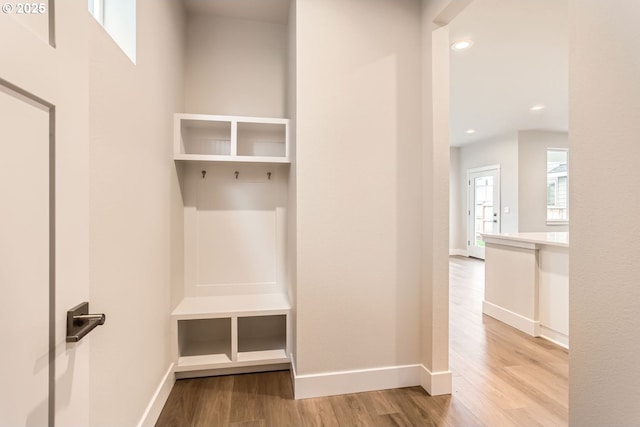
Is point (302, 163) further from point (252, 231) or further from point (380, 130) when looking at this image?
point (252, 231)

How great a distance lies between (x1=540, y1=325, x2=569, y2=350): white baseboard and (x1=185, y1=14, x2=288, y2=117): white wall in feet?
10.3

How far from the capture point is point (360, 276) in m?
2.01

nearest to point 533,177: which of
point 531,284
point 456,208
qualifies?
point 456,208

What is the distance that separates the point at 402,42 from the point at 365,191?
3.47 ft

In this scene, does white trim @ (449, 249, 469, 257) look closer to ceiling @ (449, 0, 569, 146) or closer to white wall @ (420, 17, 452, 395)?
ceiling @ (449, 0, 569, 146)

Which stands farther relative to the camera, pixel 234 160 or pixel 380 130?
pixel 234 160

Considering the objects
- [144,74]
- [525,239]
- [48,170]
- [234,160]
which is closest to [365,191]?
[234,160]

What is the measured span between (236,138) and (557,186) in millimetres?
7185

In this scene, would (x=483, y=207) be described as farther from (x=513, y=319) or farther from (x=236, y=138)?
(x=236, y=138)

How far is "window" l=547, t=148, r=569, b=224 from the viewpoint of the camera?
641cm

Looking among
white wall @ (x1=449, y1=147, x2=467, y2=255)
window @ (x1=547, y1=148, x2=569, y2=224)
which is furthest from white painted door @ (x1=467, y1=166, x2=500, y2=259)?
window @ (x1=547, y1=148, x2=569, y2=224)

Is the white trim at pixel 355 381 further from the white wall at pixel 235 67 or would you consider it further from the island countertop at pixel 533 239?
the white wall at pixel 235 67

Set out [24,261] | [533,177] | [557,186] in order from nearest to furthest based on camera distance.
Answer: [24,261] → [533,177] → [557,186]

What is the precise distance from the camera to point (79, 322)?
2.43 feet
